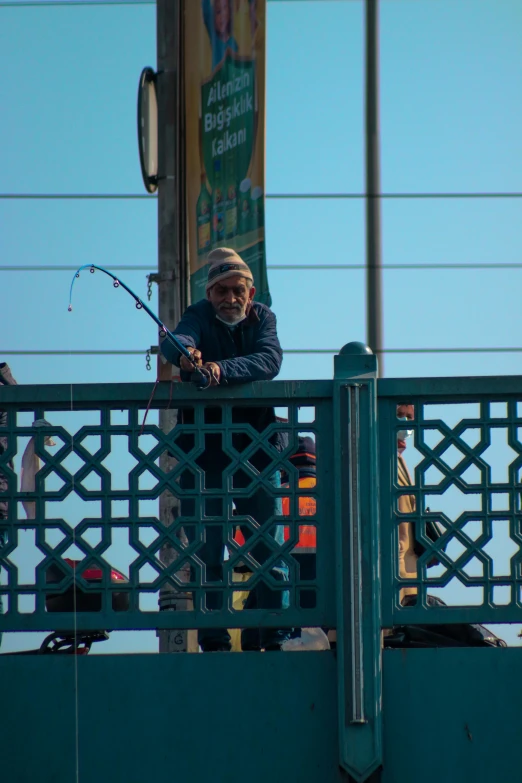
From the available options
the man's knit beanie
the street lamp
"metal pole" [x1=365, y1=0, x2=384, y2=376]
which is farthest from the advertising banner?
"metal pole" [x1=365, y1=0, x2=384, y2=376]

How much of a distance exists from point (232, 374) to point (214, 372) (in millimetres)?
79

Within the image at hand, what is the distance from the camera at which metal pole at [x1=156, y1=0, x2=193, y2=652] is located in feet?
25.5

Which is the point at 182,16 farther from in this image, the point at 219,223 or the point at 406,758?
the point at 406,758

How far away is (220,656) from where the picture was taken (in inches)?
171

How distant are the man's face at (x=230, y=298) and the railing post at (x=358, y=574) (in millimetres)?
794

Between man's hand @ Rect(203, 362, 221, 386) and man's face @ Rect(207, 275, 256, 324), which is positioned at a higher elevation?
man's face @ Rect(207, 275, 256, 324)

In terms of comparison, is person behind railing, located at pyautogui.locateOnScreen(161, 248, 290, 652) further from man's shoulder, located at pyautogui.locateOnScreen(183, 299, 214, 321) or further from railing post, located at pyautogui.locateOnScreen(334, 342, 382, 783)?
railing post, located at pyautogui.locateOnScreen(334, 342, 382, 783)

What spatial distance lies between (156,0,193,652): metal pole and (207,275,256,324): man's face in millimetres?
2538

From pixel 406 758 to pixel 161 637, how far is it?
332 cm

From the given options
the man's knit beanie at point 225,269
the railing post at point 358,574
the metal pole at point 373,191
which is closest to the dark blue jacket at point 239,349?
the man's knit beanie at point 225,269

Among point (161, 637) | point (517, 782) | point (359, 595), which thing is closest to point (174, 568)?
point (359, 595)

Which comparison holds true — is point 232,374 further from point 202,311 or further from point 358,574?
point 358,574

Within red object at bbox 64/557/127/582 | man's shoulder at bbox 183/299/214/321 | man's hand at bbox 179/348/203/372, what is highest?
man's shoulder at bbox 183/299/214/321

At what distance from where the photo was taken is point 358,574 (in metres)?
4.26
